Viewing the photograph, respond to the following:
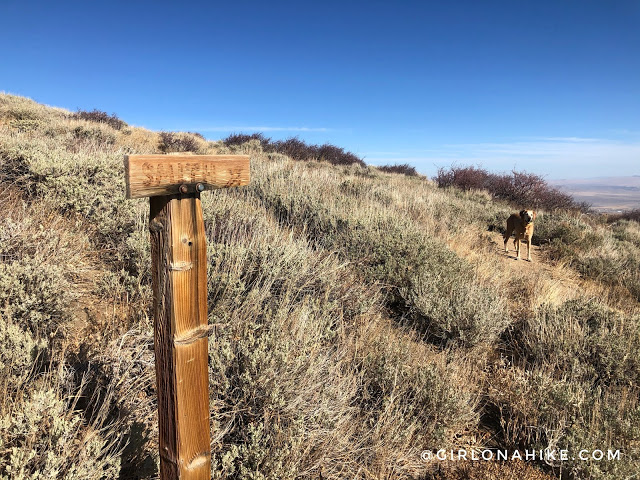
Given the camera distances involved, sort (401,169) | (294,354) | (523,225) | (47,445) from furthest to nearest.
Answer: (401,169) → (523,225) → (294,354) → (47,445)

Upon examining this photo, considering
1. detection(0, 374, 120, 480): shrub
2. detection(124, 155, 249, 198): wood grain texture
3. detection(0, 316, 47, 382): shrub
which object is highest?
detection(124, 155, 249, 198): wood grain texture

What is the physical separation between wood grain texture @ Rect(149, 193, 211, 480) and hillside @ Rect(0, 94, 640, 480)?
51 centimetres

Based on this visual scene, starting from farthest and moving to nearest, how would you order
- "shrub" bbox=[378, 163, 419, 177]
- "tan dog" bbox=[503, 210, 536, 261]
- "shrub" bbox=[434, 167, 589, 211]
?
"shrub" bbox=[378, 163, 419, 177] → "shrub" bbox=[434, 167, 589, 211] → "tan dog" bbox=[503, 210, 536, 261]

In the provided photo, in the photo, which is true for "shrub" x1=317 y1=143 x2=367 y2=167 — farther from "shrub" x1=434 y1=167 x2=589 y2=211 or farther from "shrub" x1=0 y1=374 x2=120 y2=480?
"shrub" x1=0 y1=374 x2=120 y2=480

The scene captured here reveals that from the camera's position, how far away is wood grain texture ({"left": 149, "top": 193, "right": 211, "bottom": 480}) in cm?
124

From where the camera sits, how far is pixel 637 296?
603 centimetres

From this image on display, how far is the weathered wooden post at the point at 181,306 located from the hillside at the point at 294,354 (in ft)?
1.68

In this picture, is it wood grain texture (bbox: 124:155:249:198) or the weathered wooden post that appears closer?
wood grain texture (bbox: 124:155:249:198)

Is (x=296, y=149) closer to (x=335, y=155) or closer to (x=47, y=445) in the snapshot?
(x=335, y=155)

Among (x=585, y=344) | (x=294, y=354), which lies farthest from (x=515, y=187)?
(x=294, y=354)

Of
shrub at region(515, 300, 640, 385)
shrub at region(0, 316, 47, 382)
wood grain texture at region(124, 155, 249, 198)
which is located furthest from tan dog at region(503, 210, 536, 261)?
shrub at region(0, 316, 47, 382)

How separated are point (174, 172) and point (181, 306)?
0.49 m

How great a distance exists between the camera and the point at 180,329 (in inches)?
49.9

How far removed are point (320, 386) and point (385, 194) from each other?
6893 mm
